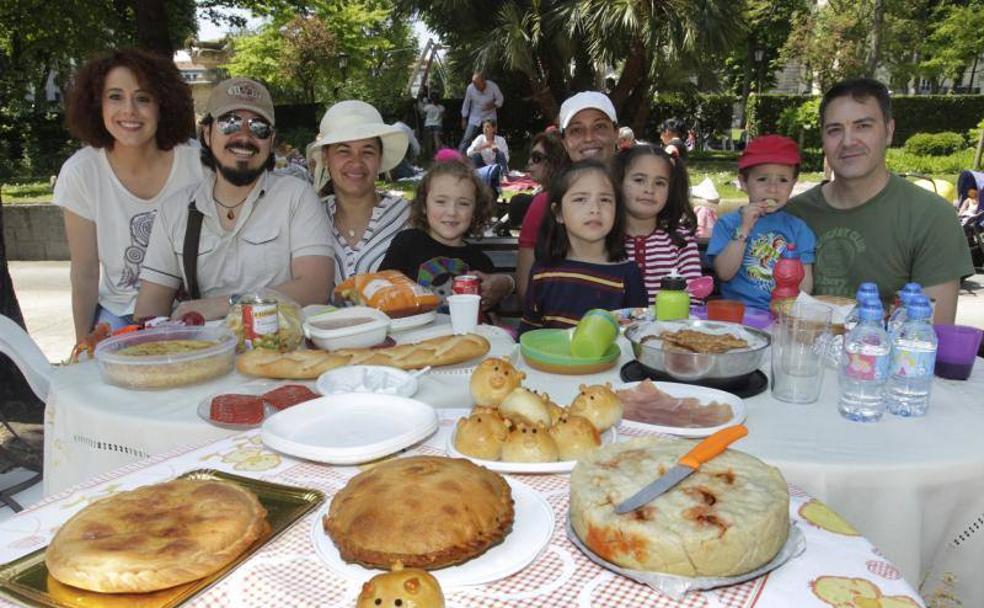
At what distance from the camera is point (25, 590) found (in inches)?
45.5

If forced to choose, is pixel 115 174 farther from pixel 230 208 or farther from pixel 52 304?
pixel 52 304

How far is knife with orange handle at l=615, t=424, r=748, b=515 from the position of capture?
1254mm

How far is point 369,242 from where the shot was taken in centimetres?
424

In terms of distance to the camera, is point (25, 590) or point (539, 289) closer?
point (25, 590)

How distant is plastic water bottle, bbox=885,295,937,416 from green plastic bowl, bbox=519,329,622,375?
88 centimetres

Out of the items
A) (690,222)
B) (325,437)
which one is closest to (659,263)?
(690,222)

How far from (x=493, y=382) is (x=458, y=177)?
2238 mm

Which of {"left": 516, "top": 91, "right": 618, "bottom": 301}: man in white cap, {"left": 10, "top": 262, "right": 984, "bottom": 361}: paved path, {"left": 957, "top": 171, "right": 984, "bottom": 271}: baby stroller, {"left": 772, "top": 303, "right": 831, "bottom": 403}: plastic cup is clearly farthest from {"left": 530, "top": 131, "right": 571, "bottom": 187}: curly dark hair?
{"left": 957, "top": 171, "right": 984, "bottom": 271}: baby stroller

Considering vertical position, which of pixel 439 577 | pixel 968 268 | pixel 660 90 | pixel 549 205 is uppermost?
pixel 660 90

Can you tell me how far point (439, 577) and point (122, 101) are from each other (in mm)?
3842

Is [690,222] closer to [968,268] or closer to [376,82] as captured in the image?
[968,268]

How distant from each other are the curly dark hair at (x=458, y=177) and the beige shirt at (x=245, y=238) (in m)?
0.62

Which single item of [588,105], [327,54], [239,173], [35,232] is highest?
[327,54]

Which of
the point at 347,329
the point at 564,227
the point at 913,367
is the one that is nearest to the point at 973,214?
the point at 564,227
